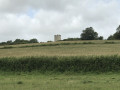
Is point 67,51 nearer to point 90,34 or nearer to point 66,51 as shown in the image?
point 66,51

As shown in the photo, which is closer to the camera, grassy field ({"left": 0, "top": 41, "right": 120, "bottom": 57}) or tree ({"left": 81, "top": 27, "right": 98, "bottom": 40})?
grassy field ({"left": 0, "top": 41, "right": 120, "bottom": 57})

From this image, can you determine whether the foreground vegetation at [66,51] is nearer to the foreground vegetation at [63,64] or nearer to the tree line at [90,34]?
the foreground vegetation at [63,64]

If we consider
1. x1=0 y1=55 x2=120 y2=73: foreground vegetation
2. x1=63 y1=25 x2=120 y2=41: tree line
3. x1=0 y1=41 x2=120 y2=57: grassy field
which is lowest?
x1=0 y1=55 x2=120 y2=73: foreground vegetation

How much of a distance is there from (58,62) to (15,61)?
4.36 metres

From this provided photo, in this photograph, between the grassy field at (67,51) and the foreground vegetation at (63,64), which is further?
the grassy field at (67,51)

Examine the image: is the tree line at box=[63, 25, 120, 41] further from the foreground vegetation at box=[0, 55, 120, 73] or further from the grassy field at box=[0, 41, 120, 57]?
the foreground vegetation at box=[0, 55, 120, 73]

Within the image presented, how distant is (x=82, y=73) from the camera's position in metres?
21.4

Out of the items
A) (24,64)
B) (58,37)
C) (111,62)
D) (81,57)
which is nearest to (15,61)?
(24,64)
